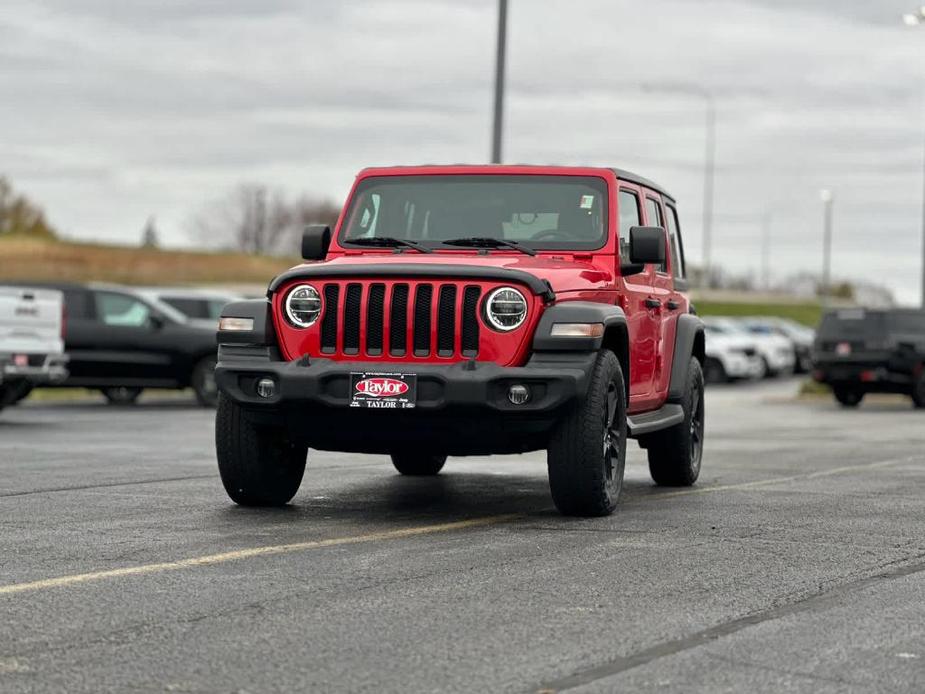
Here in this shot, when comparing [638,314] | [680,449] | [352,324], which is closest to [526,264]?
[352,324]

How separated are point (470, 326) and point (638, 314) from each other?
1883 millimetres

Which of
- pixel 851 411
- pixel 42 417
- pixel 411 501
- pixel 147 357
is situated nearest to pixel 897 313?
pixel 851 411

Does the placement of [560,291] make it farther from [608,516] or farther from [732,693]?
[732,693]

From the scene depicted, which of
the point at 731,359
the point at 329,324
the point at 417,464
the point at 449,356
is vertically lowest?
the point at 731,359

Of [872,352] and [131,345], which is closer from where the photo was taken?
[131,345]

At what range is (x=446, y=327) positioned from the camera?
9.44m

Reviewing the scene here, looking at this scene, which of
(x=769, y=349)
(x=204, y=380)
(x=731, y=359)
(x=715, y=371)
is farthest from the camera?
(x=769, y=349)

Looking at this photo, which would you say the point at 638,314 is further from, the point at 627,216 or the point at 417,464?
the point at 417,464

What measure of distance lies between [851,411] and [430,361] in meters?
21.0

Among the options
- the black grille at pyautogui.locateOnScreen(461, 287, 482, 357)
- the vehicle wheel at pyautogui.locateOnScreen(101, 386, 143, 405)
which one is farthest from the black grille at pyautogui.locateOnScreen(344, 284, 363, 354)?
the vehicle wheel at pyautogui.locateOnScreen(101, 386, 143, 405)

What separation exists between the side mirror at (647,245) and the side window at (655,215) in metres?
1.33

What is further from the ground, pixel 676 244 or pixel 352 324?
pixel 676 244

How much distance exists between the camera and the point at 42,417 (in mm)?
22109

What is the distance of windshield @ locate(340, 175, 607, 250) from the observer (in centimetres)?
1079
